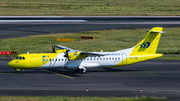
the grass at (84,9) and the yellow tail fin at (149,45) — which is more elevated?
the grass at (84,9)

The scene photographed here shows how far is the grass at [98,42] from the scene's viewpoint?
50.7 meters

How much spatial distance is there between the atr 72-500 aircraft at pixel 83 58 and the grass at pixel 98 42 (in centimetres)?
Answer: 1244

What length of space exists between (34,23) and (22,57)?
140ft

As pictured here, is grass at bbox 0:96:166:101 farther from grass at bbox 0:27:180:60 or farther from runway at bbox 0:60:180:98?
grass at bbox 0:27:180:60

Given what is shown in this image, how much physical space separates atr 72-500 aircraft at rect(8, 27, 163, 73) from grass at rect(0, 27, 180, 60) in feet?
40.8

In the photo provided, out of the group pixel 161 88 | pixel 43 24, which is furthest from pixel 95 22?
pixel 161 88

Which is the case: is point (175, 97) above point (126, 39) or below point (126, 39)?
below

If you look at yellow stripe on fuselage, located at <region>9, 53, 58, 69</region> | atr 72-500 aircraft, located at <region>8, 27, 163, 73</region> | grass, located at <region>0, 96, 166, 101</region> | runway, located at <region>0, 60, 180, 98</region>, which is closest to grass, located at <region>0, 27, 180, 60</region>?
runway, located at <region>0, 60, 180, 98</region>

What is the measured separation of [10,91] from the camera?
88.2 feet

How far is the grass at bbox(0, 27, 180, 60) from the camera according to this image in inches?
1997

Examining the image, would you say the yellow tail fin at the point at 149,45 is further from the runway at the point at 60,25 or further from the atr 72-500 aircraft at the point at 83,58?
the runway at the point at 60,25

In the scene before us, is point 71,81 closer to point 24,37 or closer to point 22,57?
point 22,57

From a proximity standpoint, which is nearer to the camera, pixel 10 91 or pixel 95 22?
pixel 10 91

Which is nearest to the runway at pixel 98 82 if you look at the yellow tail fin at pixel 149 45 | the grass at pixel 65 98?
the grass at pixel 65 98
